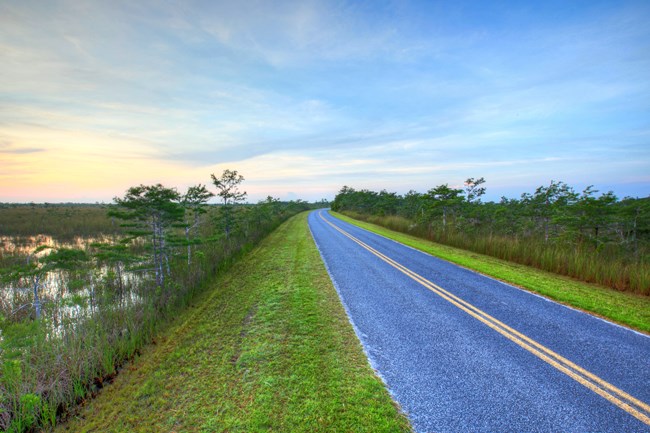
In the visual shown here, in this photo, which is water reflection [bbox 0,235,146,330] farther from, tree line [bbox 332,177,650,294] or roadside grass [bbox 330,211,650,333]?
tree line [bbox 332,177,650,294]

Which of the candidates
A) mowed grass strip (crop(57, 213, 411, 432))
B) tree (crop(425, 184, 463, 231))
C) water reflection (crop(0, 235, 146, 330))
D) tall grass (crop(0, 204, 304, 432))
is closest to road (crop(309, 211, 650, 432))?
mowed grass strip (crop(57, 213, 411, 432))

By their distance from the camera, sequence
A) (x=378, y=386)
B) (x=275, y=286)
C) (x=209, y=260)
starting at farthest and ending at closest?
(x=209, y=260) < (x=275, y=286) < (x=378, y=386)

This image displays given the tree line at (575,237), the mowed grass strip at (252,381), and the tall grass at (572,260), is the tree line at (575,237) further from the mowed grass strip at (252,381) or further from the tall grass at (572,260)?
the mowed grass strip at (252,381)

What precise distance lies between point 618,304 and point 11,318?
14.5m

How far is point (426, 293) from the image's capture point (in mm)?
6973

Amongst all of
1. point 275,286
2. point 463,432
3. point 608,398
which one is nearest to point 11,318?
point 275,286

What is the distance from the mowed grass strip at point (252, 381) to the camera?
10.0ft

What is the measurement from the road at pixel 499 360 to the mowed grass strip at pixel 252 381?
17.3 inches

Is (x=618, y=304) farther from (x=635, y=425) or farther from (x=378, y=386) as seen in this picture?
(x=378, y=386)

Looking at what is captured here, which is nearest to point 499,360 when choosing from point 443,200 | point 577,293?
point 577,293

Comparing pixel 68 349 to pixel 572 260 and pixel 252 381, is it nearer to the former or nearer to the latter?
pixel 252 381

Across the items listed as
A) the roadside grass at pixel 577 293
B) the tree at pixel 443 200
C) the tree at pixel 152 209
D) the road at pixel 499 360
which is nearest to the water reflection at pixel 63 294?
the tree at pixel 152 209

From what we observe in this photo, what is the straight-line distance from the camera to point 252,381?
3.71 m

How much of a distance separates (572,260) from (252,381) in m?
10.4
